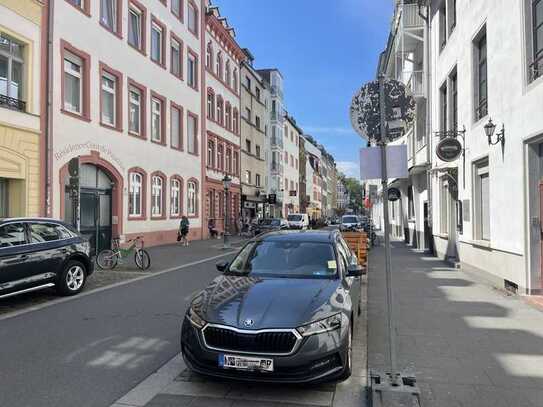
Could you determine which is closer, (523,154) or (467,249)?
(523,154)

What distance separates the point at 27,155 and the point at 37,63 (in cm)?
307

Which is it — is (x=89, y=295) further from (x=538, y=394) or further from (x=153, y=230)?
(x=153, y=230)

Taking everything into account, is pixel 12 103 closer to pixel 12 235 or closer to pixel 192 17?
pixel 12 235

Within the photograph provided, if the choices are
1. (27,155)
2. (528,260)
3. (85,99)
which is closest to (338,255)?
(528,260)

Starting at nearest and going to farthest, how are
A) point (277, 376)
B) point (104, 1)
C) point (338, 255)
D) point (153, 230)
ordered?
1. point (277, 376)
2. point (338, 255)
3. point (104, 1)
4. point (153, 230)

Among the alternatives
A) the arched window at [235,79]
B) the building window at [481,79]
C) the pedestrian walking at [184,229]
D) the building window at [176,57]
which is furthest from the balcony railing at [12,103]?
the arched window at [235,79]

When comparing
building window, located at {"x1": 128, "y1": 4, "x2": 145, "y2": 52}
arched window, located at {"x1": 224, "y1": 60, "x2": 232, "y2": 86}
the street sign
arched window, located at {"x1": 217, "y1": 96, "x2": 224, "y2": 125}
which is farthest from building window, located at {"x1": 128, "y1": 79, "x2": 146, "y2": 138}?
the street sign

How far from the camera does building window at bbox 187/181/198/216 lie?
2869 centimetres

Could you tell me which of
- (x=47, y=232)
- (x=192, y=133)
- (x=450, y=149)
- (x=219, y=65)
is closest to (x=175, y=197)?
(x=192, y=133)

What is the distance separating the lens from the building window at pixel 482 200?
12578 millimetres

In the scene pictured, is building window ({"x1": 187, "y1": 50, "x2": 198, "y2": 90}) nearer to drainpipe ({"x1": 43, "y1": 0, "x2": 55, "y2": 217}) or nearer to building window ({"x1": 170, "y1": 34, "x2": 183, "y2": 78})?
building window ({"x1": 170, "y1": 34, "x2": 183, "y2": 78})

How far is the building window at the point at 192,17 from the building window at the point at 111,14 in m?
8.22

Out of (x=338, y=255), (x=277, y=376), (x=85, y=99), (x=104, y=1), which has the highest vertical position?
(x=104, y=1)

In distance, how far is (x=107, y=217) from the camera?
2061 cm
